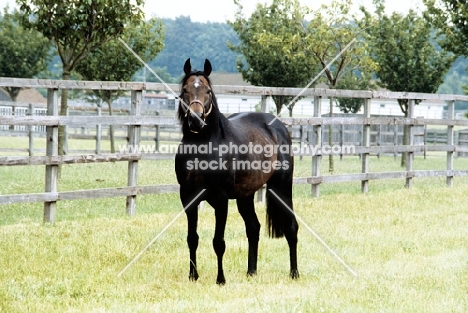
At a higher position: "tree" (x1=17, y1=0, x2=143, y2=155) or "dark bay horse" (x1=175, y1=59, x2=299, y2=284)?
"tree" (x1=17, y1=0, x2=143, y2=155)

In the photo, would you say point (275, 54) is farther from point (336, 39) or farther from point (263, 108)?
point (263, 108)

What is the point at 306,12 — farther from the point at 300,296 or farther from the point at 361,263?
the point at 300,296

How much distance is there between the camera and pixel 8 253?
7023mm

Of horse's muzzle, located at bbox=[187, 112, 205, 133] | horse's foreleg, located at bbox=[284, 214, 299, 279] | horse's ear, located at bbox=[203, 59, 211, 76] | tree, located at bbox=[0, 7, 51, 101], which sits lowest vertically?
horse's foreleg, located at bbox=[284, 214, 299, 279]

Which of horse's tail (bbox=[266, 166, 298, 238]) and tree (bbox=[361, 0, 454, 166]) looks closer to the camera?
horse's tail (bbox=[266, 166, 298, 238])

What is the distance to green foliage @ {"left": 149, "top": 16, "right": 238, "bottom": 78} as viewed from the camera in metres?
74.4

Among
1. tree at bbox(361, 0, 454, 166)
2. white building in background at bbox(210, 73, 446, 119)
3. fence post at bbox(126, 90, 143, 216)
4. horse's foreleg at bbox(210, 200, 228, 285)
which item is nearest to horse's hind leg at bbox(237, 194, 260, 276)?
horse's foreleg at bbox(210, 200, 228, 285)

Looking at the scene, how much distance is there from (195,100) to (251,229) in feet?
5.27

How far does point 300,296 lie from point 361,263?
1622mm

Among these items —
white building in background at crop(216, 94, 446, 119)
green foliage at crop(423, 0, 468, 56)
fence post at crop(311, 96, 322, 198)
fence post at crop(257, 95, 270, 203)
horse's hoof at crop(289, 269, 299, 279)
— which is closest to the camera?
horse's hoof at crop(289, 269, 299, 279)

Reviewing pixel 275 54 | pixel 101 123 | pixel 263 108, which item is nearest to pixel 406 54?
pixel 275 54

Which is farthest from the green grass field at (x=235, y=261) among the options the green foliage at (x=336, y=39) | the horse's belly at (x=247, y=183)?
the green foliage at (x=336, y=39)

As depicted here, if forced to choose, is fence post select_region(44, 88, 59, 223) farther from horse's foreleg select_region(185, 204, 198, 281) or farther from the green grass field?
horse's foreleg select_region(185, 204, 198, 281)

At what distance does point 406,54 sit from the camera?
24281 mm
